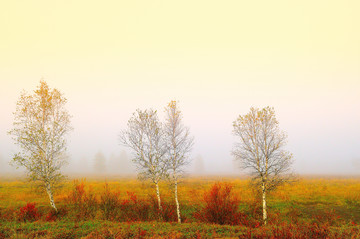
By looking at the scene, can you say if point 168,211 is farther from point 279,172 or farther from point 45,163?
point 45,163

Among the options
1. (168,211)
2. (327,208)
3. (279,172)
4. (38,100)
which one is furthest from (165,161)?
(327,208)

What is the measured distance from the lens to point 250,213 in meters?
18.7

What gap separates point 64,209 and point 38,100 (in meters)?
11.7

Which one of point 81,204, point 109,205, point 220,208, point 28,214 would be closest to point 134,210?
point 109,205

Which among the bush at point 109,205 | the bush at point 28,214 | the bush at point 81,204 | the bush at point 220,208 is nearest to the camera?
the bush at point 220,208

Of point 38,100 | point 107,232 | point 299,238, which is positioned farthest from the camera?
point 38,100

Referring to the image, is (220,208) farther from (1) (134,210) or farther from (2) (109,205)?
(2) (109,205)

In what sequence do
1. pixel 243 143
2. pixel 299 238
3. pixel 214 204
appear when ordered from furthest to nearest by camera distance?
pixel 243 143, pixel 214 204, pixel 299 238

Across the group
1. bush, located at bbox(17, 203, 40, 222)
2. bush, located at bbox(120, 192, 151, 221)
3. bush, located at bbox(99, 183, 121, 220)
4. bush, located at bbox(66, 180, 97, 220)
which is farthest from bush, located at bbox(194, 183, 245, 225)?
bush, located at bbox(17, 203, 40, 222)

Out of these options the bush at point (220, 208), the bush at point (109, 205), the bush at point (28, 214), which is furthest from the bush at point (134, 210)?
the bush at point (28, 214)

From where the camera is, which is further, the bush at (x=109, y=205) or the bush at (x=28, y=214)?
the bush at (x=109, y=205)

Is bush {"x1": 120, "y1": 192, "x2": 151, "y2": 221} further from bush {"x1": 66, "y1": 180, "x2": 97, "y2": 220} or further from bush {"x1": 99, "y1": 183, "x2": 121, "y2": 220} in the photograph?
bush {"x1": 66, "y1": 180, "x2": 97, "y2": 220}

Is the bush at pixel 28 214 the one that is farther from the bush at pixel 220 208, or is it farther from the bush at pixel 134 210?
the bush at pixel 220 208

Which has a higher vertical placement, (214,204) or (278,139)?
(278,139)
